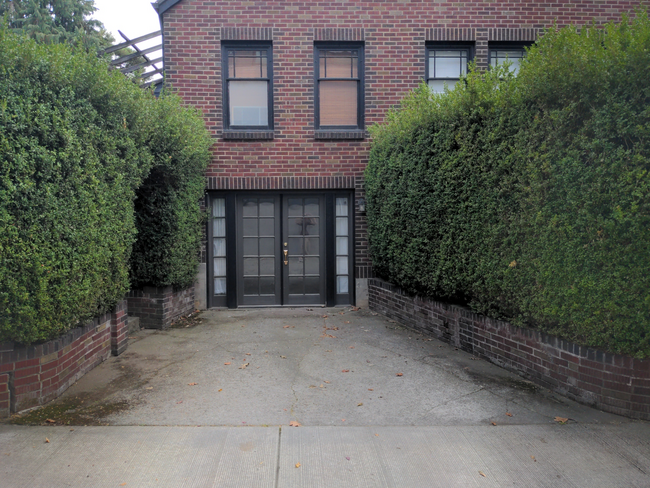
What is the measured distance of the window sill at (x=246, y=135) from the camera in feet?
28.8

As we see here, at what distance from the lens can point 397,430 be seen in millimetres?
3820

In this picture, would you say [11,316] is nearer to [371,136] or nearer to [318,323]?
[318,323]

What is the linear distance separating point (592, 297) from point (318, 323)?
447 centimetres

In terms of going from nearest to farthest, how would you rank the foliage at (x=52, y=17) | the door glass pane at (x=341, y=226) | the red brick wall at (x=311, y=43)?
the red brick wall at (x=311, y=43) < the door glass pane at (x=341, y=226) < the foliage at (x=52, y=17)

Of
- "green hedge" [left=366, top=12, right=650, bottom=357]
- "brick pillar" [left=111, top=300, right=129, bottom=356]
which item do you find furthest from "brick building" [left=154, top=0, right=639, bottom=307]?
"brick pillar" [left=111, top=300, right=129, bottom=356]

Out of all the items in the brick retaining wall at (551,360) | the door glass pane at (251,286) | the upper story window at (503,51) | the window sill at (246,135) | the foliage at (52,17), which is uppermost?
the foliage at (52,17)

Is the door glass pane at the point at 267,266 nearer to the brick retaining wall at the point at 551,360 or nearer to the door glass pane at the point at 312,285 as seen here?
the door glass pane at the point at 312,285

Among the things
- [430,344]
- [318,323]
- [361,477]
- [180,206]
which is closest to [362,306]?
[318,323]

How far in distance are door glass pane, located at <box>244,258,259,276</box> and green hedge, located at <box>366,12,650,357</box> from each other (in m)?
3.70

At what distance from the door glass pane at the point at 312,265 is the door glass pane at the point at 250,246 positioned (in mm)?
1011

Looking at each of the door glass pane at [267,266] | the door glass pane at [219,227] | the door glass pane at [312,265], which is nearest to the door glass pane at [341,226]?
the door glass pane at [312,265]

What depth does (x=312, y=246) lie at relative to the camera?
9.10 meters

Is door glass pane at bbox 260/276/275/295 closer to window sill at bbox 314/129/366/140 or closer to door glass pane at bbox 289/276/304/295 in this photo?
door glass pane at bbox 289/276/304/295

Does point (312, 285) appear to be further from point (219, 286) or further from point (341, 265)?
point (219, 286)
